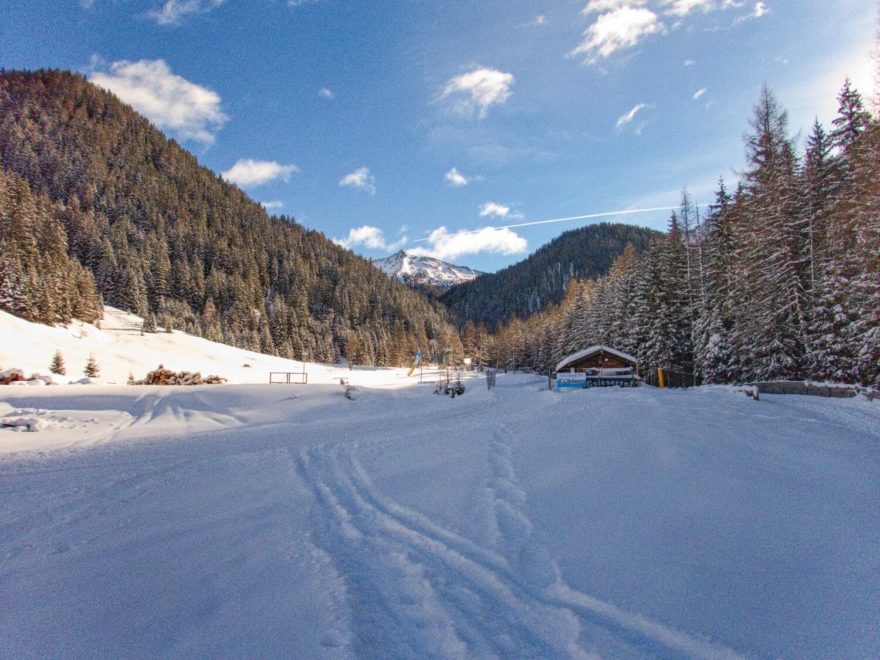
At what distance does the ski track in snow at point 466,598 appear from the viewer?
10.2 ft

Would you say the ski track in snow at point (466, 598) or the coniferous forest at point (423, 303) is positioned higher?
the coniferous forest at point (423, 303)

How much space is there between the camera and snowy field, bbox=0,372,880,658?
3238 mm

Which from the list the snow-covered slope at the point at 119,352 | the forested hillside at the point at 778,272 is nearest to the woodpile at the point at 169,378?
the snow-covered slope at the point at 119,352

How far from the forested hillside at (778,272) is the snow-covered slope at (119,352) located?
3714cm

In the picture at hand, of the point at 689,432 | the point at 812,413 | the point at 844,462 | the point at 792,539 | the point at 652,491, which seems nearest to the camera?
the point at 792,539

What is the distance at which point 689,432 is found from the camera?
30.9 ft

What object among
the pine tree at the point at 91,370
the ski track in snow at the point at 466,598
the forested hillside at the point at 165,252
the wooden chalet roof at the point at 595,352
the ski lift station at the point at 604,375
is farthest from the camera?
the forested hillside at the point at 165,252

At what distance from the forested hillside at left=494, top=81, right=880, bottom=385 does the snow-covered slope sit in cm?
3714

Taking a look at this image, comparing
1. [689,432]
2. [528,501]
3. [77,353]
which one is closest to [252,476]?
[528,501]

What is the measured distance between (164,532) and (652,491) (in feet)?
22.0

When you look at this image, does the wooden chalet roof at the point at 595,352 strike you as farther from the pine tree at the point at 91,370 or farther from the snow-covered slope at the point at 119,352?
the pine tree at the point at 91,370

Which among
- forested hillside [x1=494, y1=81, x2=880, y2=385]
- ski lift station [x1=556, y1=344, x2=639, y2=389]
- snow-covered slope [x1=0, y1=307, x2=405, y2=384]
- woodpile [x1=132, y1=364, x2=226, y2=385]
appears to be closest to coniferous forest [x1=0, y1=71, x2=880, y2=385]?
forested hillside [x1=494, y1=81, x2=880, y2=385]

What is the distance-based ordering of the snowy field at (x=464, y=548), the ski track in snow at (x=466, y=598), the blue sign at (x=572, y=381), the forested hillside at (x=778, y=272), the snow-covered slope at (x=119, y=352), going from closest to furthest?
the ski track in snow at (x=466, y=598)
the snowy field at (x=464, y=548)
the forested hillside at (x=778, y=272)
the blue sign at (x=572, y=381)
the snow-covered slope at (x=119, y=352)

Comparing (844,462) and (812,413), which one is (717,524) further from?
(812,413)
